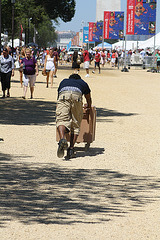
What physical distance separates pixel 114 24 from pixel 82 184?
5141 centimetres

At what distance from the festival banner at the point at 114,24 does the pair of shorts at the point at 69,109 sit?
4826 centimetres

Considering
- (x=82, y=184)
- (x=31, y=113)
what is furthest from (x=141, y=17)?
(x=82, y=184)

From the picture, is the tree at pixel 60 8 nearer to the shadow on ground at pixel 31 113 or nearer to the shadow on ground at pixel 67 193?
the shadow on ground at pixel 31 113

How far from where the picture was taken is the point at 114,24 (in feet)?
190

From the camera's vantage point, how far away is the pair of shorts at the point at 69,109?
30.0ft

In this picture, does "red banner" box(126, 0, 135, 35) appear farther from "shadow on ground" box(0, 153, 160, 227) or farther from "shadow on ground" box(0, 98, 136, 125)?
"shadow on ground" box(0, 153, 160, 227)

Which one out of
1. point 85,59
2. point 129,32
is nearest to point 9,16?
point 129,32

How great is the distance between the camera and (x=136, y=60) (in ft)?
175

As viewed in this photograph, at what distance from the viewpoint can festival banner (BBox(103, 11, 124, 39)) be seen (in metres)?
57.2

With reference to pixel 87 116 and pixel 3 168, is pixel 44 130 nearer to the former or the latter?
pixel 87 116

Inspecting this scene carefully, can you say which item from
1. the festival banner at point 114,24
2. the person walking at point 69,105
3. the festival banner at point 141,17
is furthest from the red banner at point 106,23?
the person walking at point 69,105

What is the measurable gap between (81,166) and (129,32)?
38.3 meters

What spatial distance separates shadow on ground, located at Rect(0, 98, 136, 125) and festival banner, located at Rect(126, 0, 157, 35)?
2712 cm

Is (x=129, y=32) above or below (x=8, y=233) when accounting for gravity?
above
